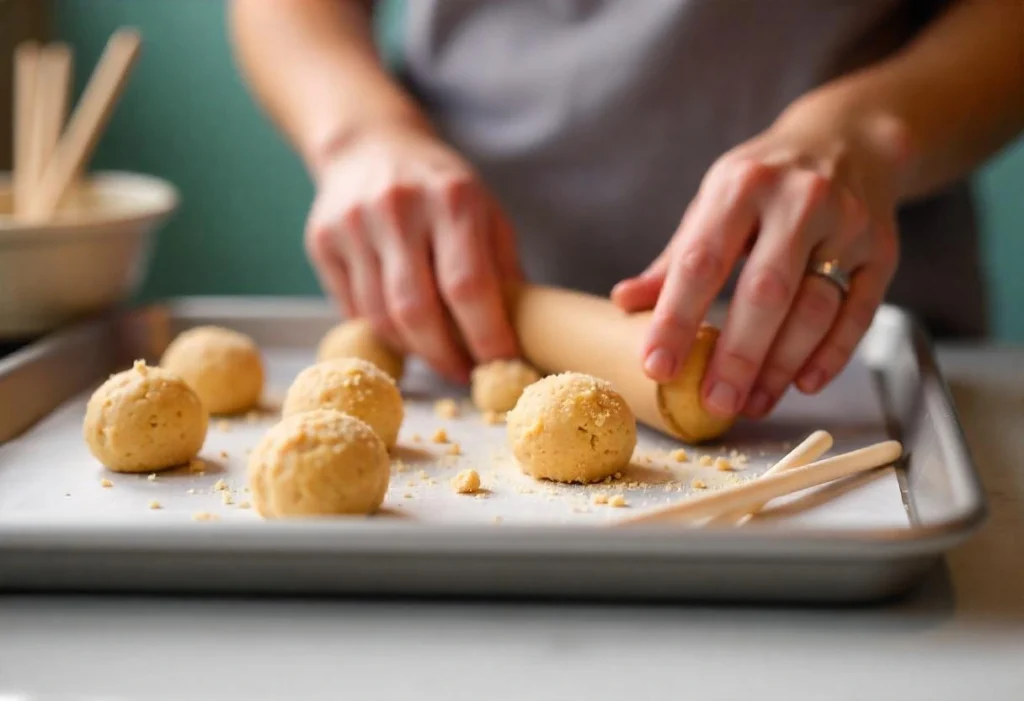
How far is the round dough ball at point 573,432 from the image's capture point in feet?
2.99

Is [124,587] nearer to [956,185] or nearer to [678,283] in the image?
[678,283]

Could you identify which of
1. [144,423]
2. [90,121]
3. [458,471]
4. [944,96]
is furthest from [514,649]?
[90,121]

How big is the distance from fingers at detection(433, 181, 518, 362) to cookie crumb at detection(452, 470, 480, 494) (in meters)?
0.28

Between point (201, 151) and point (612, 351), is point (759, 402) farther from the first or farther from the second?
point (201, 151)

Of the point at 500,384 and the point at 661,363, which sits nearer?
the point at 661,363

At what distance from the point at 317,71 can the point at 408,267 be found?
1.08 feet

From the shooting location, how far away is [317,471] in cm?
79

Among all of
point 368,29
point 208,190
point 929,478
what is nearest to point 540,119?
point 368,29

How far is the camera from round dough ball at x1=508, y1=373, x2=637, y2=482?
2.99 feet

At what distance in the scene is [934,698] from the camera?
23.4 inches

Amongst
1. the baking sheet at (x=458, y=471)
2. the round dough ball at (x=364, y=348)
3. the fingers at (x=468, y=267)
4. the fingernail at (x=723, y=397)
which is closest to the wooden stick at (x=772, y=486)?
the baking sheet at (x=458, y=471)

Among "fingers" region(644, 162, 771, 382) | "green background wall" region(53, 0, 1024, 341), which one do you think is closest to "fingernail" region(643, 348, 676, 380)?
"fingers" region(644, 162, 771, 382)

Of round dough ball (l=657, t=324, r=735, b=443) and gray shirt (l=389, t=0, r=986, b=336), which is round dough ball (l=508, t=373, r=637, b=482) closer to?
round dough ball (l=657, t=324, r=735, b=443)

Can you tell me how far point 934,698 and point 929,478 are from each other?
0.29 meters
